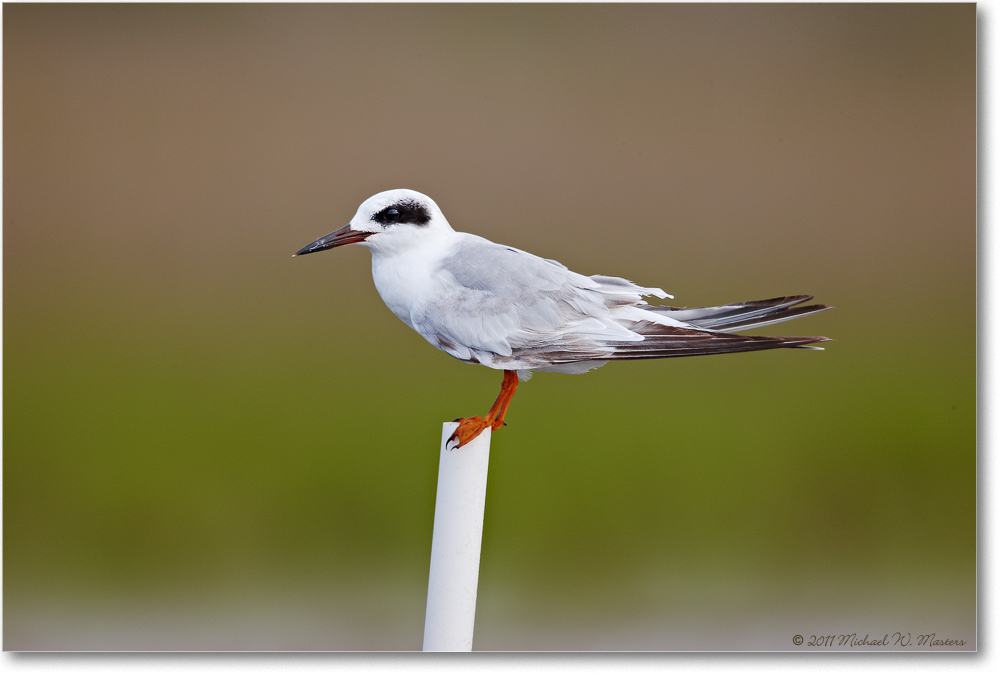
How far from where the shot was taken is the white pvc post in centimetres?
163

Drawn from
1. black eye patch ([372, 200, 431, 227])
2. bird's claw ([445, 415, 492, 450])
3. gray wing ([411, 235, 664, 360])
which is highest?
black eye patch ([372, 200, 431, 227])

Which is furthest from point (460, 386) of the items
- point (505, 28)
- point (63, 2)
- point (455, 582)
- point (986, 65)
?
point (986, 65)

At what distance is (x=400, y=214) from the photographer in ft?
5.59

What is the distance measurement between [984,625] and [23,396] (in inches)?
103

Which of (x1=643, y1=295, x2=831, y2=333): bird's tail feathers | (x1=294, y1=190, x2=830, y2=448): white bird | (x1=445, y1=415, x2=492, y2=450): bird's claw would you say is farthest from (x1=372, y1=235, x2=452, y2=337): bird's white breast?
(x1=643, y1=295, x2=831, y2=333): bird's tail feathers

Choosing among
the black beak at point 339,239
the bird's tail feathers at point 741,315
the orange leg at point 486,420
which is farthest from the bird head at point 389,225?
the bird's tail feathers at point 741,315

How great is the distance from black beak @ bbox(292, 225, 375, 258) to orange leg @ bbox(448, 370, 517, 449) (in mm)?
448

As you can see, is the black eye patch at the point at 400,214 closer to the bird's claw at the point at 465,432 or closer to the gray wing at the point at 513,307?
the gray wing at the point at 513,307

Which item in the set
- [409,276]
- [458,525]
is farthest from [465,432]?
[409,276]

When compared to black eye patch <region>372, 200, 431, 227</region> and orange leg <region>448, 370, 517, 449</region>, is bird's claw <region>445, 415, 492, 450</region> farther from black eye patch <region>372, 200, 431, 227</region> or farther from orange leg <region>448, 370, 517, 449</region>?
black eye patch <region>372, 200, 431, 227</region>

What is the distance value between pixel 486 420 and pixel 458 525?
0.24 meters

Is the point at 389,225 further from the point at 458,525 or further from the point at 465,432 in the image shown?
the point at 458,525

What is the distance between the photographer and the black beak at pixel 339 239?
170 cm

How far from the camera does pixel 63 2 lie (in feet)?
6.83
